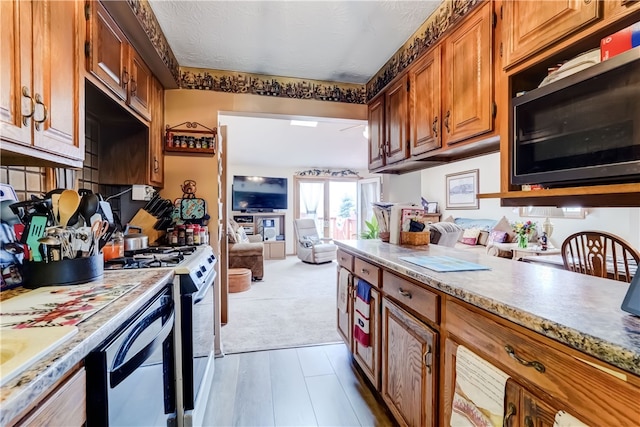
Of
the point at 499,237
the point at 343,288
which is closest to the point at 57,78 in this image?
→ the point at 343,288

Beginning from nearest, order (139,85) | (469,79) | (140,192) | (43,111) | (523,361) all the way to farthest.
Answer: (523,361)
(43,111)
(469,79)
(139,85)
(140,192)

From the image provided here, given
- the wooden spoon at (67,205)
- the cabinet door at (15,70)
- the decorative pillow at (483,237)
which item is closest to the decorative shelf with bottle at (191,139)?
the wooden spoon at (67,205)

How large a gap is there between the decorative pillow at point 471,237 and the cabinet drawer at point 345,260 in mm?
3558

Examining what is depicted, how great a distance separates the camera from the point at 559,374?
70 cm

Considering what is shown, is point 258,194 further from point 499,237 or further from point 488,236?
point 499,237

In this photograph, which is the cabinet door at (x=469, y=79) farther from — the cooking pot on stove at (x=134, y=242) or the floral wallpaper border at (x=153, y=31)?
the cooking pot on stove at (x=134, y=242)

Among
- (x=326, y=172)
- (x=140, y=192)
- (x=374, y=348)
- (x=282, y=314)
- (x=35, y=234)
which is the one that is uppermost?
(x=326, y=172)

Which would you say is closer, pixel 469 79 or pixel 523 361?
pixel 523 361

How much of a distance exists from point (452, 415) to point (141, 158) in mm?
2327

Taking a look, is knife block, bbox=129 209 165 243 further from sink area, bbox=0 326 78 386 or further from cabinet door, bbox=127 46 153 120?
sink area, bbox=0 326 78 386

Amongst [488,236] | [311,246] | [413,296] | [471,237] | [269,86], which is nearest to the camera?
[413,296]

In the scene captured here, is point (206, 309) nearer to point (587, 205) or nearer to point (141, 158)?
point (141, 158)

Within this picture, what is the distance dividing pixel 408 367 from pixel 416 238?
1.02 metres

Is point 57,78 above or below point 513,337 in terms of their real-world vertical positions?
above
